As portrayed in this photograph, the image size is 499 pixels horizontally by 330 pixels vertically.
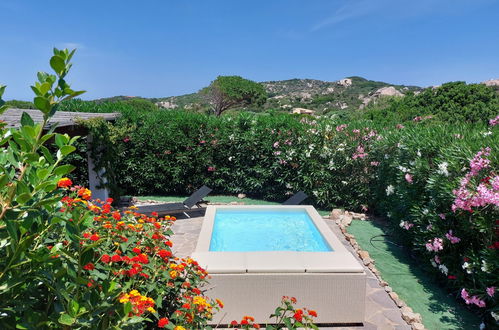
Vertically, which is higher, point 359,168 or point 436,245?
point 359,168

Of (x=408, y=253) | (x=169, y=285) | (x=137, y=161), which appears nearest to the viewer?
(x=169, y=285)

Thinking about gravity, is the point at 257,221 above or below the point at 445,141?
below

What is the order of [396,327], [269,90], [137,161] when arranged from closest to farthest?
[396,327], [137,161], [269,90]

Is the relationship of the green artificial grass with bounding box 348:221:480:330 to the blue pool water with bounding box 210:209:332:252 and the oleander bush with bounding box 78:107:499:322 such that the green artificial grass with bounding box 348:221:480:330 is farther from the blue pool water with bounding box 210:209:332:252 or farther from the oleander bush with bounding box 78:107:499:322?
the blue pool water with bounding box 210:209:332:252

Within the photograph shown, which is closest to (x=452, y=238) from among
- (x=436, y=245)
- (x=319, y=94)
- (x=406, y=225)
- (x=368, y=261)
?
(x=436, y=245)

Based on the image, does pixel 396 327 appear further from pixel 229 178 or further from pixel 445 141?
pixel 229 178

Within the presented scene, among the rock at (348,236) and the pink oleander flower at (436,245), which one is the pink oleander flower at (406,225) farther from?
the rock at (348,236)

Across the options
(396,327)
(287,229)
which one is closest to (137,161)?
(287,229)

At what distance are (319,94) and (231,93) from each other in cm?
2691

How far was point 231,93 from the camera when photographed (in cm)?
4528

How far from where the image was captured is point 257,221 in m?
7.98

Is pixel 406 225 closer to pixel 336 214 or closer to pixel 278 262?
pixel 336 214

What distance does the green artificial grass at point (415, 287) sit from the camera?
14.1 feet

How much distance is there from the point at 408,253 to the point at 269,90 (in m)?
70.5
